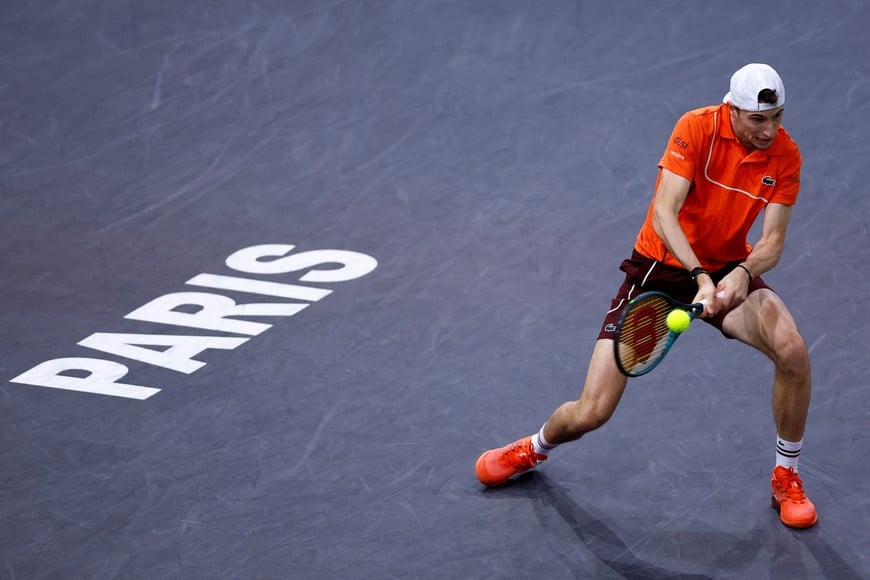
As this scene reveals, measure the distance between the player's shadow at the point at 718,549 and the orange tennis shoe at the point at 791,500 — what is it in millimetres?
38

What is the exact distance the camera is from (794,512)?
16.0 feet

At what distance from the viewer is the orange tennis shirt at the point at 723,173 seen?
4.88 meters

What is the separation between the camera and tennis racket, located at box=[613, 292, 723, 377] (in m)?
4.61

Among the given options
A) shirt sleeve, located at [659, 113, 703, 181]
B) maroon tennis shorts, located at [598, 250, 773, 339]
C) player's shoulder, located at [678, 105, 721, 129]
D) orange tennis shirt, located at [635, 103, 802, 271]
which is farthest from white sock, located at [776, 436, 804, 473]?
player's shoulder, located at [678, 105, 721, 129]

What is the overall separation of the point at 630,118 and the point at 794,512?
12.9 feet

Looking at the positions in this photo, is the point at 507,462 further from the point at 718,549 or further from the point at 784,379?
the point at 784,379

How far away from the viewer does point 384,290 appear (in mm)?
6969

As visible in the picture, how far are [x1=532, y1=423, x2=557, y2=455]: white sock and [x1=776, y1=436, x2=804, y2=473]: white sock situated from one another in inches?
34.3

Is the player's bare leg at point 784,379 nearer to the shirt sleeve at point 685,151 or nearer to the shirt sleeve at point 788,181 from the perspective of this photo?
the shirt sleeve at point 788,181

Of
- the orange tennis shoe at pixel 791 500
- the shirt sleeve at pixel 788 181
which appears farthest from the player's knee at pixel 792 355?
the shirt sleeve at pixel 788 181

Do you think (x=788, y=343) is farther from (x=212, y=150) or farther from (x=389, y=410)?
(x=212, y=150)

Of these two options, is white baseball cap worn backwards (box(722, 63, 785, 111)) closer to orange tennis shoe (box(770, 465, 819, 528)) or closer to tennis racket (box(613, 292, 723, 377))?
tennis racket (box(613, 292, 723, 377))

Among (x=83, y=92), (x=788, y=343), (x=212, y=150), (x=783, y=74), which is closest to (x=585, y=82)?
(x=783, y=74)

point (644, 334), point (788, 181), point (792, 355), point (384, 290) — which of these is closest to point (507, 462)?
point (644, 334)
